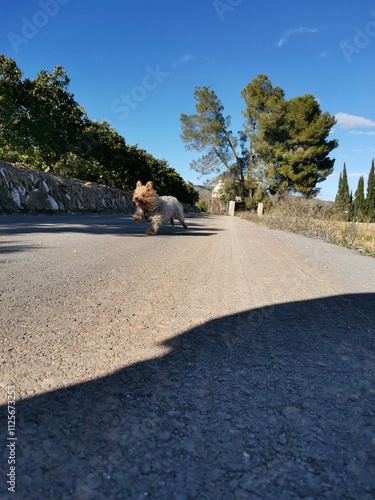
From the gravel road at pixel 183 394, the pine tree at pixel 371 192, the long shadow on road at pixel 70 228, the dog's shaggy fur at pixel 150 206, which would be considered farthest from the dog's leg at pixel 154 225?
the pine tree at pixel 371 192

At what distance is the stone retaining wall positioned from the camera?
489 inches

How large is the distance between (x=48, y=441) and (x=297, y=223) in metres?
13.8

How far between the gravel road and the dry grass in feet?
20.6

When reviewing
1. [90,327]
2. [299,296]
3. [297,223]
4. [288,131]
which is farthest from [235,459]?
[288,131]

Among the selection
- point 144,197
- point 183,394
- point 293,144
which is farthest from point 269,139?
point 183,394

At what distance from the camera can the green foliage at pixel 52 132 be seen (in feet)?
59.7

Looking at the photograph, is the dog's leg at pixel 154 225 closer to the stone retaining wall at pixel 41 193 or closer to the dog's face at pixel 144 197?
the dog's face at pixel 144 197

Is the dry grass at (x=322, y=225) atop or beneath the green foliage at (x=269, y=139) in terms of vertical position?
beneath

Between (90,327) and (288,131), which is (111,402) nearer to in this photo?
(90,327)

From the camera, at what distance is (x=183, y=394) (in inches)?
48.0

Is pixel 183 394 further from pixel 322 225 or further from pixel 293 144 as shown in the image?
pixel 293 144

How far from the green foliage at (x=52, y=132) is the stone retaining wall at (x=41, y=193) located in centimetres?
381

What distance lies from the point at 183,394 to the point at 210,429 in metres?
0.21

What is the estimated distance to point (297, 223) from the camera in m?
13.7
